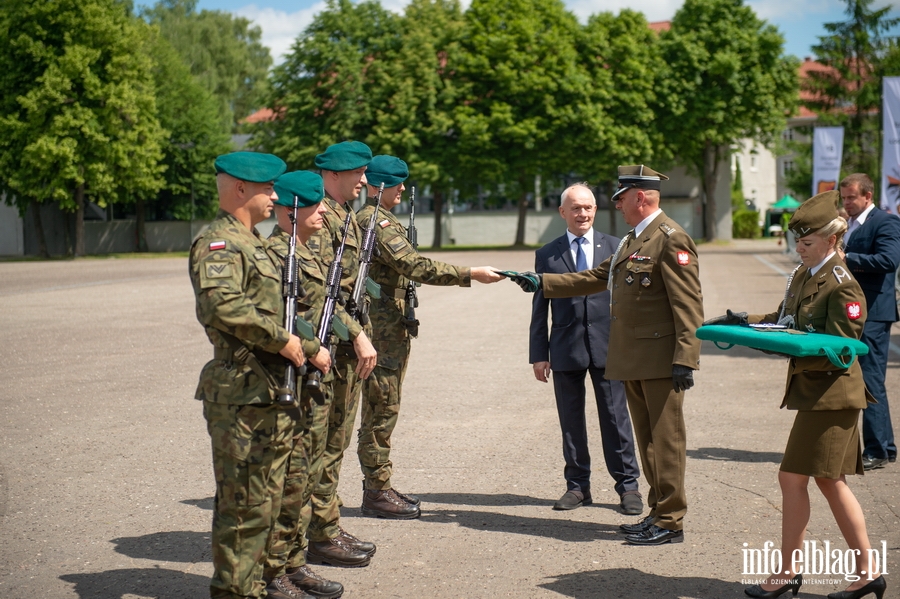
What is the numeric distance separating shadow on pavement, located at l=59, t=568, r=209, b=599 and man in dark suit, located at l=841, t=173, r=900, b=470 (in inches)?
186

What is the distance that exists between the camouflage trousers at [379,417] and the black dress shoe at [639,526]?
1494 mm

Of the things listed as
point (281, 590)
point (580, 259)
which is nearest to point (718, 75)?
point (580, 259)

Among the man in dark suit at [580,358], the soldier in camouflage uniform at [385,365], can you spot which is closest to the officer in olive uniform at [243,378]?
the soldier in camouflage uniform at [385,365]

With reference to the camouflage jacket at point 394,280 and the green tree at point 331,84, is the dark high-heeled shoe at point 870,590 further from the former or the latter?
the green tree at point 331,84

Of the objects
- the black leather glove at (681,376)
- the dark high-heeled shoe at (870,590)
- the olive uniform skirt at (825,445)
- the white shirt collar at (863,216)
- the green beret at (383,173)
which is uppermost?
the green beret at (383,173)

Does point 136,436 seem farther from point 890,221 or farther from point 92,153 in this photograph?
point 92,153

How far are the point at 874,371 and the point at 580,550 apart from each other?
3160 mm

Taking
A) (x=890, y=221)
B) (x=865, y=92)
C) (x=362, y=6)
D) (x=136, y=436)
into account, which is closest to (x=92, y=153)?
(x=362, y=6)

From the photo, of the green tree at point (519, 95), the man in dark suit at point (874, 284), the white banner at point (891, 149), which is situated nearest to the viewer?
the man in dark suit at point (874, 284)

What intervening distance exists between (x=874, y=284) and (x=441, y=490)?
3.58 m

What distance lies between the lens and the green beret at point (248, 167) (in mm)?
4039

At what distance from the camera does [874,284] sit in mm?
7234

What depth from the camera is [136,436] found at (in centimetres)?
816

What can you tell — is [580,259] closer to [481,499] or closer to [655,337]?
[655,337]
